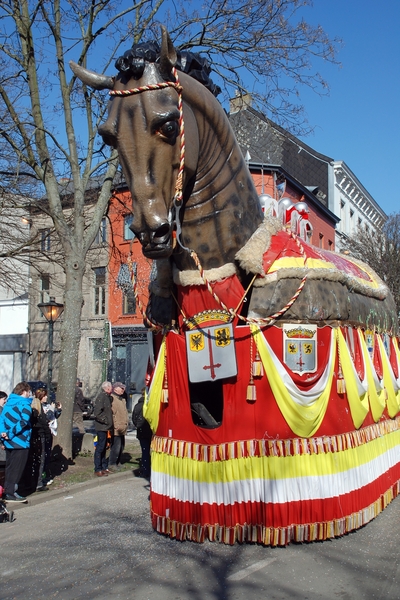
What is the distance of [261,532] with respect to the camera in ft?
17.3

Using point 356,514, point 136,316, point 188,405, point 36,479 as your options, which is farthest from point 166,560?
point 136,316

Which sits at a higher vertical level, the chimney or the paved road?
the chimney

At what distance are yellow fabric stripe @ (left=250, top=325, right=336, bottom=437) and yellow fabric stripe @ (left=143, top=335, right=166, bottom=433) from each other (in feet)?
3.79

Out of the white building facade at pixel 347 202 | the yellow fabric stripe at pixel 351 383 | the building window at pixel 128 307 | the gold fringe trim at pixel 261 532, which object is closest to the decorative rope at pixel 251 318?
the yellow fabric stripe at pixel 351 383

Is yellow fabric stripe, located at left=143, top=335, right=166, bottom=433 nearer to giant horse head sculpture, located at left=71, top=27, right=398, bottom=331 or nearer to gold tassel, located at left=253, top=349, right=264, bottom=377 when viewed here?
giant horse head sculpture, located at left=71, top=27, right=398, bottom=331

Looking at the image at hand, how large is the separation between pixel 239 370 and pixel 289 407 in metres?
0.59

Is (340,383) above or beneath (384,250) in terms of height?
beneath

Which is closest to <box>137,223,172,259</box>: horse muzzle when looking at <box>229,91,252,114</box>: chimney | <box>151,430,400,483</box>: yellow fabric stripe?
<box>151,430,400,483</box>: yellow fabric stripe

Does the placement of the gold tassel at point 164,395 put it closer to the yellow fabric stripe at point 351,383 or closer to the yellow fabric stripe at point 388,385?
the yellow fabric stripe at point 351,383

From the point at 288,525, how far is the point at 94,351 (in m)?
25.0

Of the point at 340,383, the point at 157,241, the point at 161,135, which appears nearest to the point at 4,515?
the point at 340,383

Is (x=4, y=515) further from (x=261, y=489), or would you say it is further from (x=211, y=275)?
(x=211, y=275)

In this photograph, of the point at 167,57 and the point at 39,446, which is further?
the point at 39,446

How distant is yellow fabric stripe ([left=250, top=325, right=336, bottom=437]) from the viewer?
5.35 metres
